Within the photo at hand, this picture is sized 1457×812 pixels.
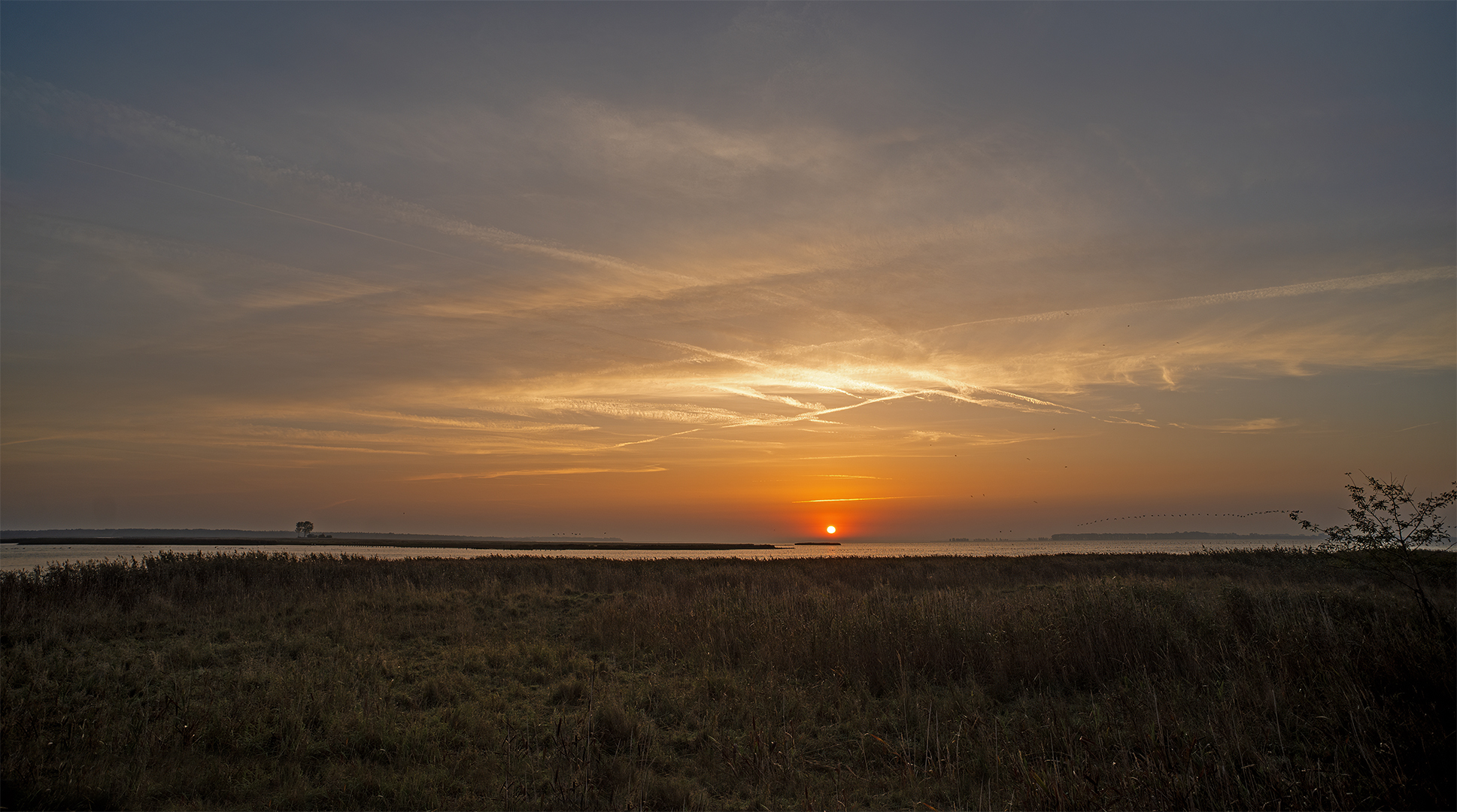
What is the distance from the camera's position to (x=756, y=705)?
890 cm

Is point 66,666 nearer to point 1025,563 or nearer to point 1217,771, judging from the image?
point 1217,771

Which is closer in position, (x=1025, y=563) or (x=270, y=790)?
(x=270, y=790)

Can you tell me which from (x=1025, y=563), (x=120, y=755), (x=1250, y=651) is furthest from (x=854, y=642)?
(x=1025, y=563)

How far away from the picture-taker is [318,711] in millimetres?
7973

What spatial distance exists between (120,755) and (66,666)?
457 centimetres

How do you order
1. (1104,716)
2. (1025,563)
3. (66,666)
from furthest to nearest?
(1025,563) < (66,666) < (1104,716)

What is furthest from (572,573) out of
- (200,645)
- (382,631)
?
(200,645)

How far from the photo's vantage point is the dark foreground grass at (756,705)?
5.64 metres

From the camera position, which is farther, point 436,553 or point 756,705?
point 436,553

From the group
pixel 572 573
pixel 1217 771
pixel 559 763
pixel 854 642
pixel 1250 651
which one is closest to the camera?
pixel 1217 771

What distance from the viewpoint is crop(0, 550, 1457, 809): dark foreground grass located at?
5.64 m

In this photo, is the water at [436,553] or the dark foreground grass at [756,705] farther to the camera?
the water at [436,553]

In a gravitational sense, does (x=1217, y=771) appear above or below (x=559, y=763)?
above

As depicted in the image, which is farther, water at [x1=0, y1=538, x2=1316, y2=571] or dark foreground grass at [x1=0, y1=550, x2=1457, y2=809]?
water at [x1=0, y1=538, x2=1316, y2=571]
